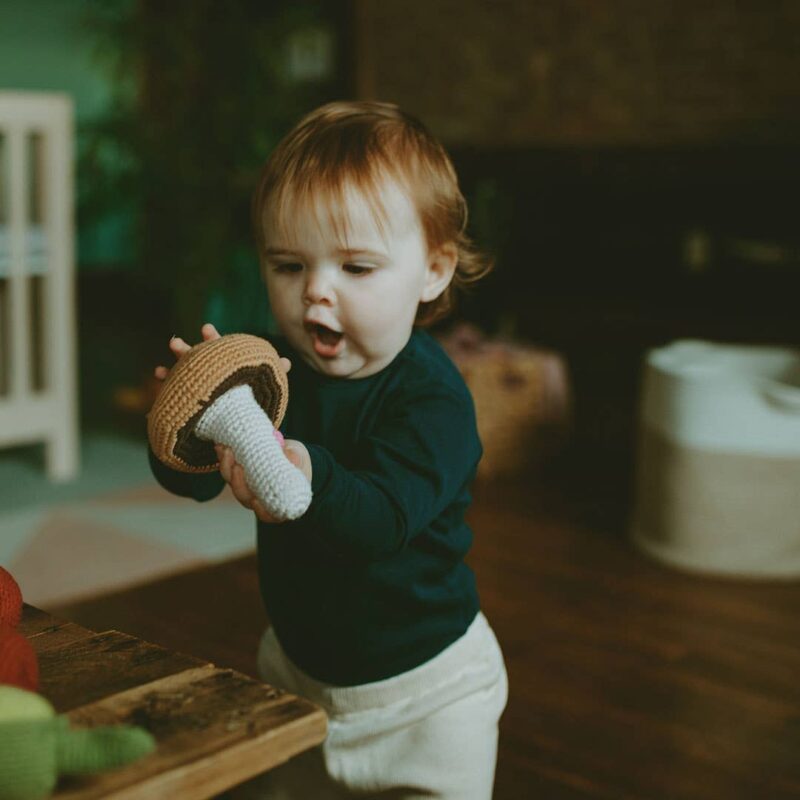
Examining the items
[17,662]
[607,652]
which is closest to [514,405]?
[607,652]

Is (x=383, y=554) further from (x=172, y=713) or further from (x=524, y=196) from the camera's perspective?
(x=524, y=196)

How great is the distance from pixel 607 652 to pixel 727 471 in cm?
50

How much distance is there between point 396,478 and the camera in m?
0.80

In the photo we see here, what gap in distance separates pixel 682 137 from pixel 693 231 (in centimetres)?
29

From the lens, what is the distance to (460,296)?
3.33m

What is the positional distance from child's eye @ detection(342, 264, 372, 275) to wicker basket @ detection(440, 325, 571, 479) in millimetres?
1871

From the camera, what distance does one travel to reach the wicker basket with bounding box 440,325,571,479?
107 inches

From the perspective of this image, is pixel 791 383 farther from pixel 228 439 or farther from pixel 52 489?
pixel 228 439

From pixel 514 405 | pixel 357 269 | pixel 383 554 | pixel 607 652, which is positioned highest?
pixel 357 269

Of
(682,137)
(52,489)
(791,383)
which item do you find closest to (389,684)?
(791,383)

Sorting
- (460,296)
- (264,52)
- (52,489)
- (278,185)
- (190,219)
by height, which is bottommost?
(52,489)

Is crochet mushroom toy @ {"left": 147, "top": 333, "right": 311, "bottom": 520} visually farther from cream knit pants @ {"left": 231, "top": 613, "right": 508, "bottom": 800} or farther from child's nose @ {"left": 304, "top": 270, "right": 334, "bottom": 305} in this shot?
cream knit pants @ {"left": 231, "top": 613, "right": 508, "bottom": 800}

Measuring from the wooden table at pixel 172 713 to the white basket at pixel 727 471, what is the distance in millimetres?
1613

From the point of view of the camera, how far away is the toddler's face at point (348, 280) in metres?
0.81
